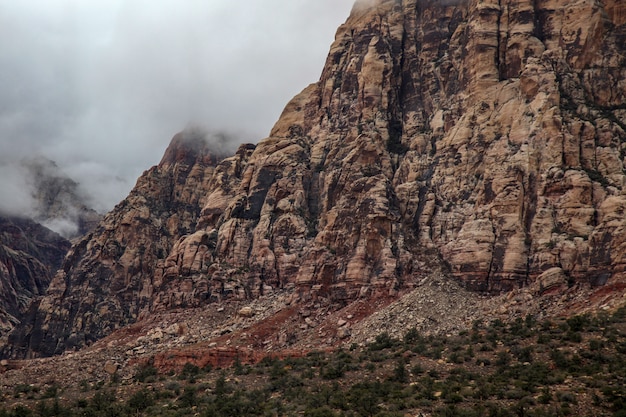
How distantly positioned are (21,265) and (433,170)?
416ft

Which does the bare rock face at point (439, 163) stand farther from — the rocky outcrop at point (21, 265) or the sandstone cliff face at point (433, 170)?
the rocky outcrop at point (21, 265)

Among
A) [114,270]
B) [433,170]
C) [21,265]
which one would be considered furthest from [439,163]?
[21,265]

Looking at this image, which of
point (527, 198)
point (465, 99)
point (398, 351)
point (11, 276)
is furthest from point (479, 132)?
point (11, 276)

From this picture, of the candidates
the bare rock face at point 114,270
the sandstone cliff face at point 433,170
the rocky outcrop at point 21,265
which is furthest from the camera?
the rocky outcrop at point 21,265

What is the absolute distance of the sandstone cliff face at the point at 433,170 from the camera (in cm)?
6562

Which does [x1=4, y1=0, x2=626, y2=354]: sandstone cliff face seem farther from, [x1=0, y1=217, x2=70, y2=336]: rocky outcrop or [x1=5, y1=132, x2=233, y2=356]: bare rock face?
[x1=0, y1=217, x2=70, y2=336]: rocky outcrop

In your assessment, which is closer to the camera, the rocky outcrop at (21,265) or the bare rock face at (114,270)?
the bare rock face at (114,270)

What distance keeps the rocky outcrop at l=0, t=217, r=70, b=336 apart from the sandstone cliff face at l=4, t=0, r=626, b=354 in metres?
39.2

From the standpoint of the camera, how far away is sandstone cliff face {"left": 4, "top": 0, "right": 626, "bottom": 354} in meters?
65.6

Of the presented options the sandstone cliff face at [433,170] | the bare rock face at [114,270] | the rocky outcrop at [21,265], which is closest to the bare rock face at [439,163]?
the sandstone cliff face at [433,170]

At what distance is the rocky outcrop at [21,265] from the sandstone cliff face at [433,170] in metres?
39.2

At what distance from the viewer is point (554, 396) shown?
1469 inches

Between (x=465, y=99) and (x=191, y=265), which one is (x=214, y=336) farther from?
(x=465, y=99)

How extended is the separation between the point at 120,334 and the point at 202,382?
38633mm
